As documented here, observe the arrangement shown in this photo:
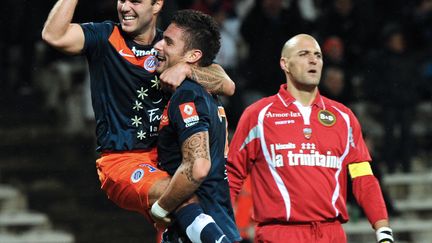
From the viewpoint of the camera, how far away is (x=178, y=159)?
235 inches

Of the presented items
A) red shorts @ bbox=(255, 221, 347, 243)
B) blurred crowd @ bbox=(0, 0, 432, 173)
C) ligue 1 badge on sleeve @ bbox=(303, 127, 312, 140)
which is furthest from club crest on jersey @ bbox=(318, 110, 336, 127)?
blurred crowd @ bbox=(0, 0, 432, 173)

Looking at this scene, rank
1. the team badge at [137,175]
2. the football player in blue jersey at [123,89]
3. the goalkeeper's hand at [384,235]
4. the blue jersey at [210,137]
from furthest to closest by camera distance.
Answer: the goalkeeper's hand at [384,235]
the football player in blue jersey at [123,89]
the team badge at [137,175]
the blue jersey at [210,137]

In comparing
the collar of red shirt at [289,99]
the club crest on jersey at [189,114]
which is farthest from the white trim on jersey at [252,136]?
the club crest on jersey at [189,114]

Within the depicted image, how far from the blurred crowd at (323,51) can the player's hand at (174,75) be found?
19.0 ft

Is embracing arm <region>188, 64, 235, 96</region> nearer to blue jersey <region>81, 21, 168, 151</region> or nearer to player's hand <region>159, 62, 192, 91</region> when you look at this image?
player's hand <region>159, 62, 192, 91</region>

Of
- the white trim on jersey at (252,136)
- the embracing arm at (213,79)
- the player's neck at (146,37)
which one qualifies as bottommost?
the white trim on jersey at (252,136)

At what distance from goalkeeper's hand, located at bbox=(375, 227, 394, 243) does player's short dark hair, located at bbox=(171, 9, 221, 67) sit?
73.8 inches

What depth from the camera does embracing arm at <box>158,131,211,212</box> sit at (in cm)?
561

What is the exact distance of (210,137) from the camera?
5.85 m

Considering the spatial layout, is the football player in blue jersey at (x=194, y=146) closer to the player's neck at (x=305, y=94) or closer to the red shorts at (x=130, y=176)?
the red shorts at (x=130, y=176)

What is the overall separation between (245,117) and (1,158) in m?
6.25

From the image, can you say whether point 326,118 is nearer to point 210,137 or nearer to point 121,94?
point 121,94

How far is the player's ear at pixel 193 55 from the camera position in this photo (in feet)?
20.0

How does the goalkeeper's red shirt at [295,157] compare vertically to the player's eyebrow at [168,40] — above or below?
below
